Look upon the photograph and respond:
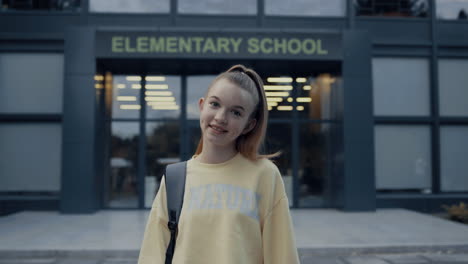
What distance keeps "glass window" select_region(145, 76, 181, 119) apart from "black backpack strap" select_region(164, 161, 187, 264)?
10.8 m

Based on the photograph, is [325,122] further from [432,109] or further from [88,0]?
[88,0]

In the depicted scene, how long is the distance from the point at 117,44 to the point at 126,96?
1.75m

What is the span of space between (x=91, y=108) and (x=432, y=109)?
10222 millimetres

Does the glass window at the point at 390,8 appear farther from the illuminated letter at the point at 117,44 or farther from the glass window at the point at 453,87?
the illuminated letter at the point at 117,44

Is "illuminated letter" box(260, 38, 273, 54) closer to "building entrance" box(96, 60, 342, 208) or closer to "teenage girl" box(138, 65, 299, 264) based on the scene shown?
"building entrance" box(96, 60, 342, 208)

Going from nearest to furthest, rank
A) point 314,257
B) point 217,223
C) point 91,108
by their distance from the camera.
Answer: point 217,223 → point 314,257 → point 91,108

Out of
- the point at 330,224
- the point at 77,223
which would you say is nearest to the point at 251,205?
the point at 330,224

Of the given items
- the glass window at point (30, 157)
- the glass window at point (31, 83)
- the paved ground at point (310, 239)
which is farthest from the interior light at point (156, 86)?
the paved ground at point (310, 239)

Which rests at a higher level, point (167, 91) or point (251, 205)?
point (167, 91)

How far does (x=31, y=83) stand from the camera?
11984 mm

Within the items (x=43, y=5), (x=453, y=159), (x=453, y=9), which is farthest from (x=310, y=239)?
(x=43, y=5)

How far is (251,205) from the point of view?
1.55 meters

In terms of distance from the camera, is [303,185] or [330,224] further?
[303,185]

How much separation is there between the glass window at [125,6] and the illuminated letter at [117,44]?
50.8 inches
